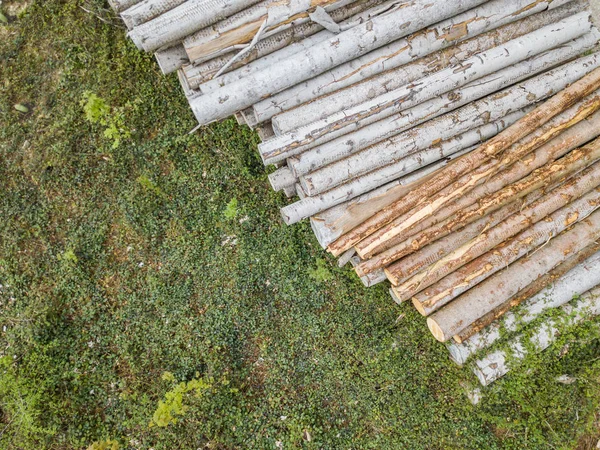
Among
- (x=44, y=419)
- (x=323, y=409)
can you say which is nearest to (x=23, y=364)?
(x=44, y=419)

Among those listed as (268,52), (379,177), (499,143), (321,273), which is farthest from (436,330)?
(268,52)

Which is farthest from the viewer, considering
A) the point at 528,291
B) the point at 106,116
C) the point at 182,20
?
the point at 106,116

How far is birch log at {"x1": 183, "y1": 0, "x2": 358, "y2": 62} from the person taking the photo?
5672 mm

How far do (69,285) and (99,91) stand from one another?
3341 mm

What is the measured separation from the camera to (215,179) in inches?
301

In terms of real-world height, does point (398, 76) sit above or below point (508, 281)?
above

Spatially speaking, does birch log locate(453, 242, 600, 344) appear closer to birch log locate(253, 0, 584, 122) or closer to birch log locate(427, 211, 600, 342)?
birch log locate(427, 211, 600, 342)

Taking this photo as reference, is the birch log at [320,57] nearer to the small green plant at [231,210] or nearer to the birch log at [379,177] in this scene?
the birch log at [379,177]

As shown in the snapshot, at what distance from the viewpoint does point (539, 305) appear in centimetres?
658

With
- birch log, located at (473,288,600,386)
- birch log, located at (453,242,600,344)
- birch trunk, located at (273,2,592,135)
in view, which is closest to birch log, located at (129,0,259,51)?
birch trunk, located at (273,2,592,135)

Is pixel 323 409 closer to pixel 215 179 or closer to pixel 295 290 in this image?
pixel 295 290

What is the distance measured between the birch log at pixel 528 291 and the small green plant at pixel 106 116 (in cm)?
630

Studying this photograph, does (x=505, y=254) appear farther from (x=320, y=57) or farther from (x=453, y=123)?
(x=320, y=57)

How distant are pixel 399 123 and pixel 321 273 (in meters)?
2.69
